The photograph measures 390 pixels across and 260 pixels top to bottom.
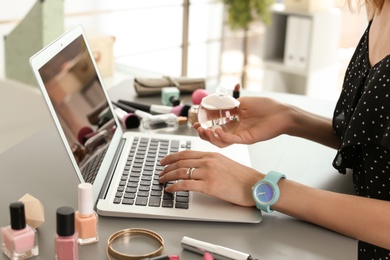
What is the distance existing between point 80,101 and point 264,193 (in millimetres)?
408

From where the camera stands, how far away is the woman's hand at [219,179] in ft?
3.03

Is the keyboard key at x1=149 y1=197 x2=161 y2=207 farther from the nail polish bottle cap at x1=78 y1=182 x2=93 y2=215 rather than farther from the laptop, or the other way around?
the nail polish bottle cap at x1=78 y1=182 x2=93 y2=215

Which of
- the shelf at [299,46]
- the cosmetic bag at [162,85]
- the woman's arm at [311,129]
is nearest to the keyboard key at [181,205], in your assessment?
the woman's arm at [311,129]

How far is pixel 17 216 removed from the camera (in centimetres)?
77

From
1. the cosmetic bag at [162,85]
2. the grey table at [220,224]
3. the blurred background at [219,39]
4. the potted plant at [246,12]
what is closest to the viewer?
the grey table at [220,224]

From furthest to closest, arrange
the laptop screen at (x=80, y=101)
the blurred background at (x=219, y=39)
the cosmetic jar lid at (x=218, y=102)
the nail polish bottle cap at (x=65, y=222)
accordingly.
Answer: the blurred background at (x=219, y=39) → the cosmetic jar lid at (x=218, y=102) → the laptop screen at (x=80, y=101) → the nail polish bottle cap at (x=65, y=222)

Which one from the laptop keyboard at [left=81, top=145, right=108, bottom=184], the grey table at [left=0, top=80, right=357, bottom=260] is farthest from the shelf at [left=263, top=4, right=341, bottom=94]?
the laptop keyboard at [left=81, top=145, right=108, bottom=184]

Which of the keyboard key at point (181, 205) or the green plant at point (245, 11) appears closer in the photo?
the keyboard key at point (181, 205)

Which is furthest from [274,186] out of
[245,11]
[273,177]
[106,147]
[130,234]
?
[245,11]

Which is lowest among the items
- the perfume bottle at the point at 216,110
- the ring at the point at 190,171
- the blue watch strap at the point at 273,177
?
the ring at the point at 190,171

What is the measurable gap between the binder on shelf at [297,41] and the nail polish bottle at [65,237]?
2710mm

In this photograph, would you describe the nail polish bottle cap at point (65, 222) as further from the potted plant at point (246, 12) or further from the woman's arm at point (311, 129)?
the potted plant at point (246, 12)

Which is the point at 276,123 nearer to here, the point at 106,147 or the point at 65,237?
the point at 106,147

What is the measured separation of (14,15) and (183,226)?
1.98 meters
